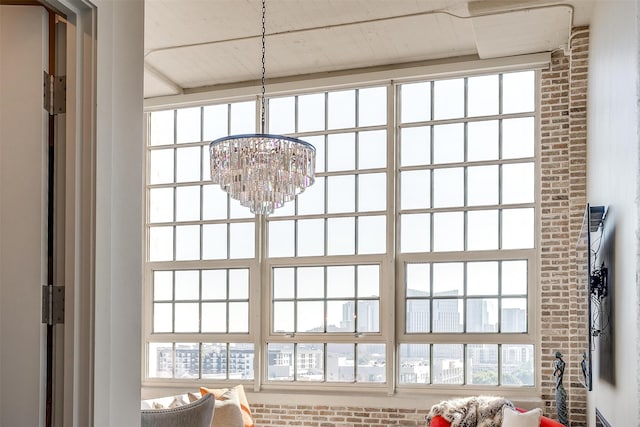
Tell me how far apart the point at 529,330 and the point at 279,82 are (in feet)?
10.9

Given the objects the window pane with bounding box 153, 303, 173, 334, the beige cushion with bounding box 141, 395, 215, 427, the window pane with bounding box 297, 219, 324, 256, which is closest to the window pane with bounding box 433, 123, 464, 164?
the window pane with bounding box 297, 219, 324, 256

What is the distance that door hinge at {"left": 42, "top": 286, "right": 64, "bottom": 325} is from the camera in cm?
219

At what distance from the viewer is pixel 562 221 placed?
20.0 ft

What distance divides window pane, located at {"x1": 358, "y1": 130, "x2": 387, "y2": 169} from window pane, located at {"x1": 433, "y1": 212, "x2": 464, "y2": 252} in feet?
2.48

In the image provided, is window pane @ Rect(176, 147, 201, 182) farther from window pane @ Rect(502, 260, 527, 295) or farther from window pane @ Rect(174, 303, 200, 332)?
window pane @ Rect(502, 260, 527, 295)

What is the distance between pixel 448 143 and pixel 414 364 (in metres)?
2.07

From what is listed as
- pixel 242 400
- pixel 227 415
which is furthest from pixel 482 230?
pixel 227 415

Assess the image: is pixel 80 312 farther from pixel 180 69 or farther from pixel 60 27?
pixel 180 69

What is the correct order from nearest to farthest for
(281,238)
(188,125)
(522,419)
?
(522,419) < (281,238) < (188,125)

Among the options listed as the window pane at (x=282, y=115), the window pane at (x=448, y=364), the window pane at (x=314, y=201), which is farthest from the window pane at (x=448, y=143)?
the window pane at (x=448, y=364)

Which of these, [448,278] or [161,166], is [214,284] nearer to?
[161,166]

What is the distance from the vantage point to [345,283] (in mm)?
6781

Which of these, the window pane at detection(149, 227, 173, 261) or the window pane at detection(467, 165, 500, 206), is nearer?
the window pane at detection(467, 165, 500, 206)

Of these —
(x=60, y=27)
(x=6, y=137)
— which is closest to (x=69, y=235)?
(x=6, y=137)
